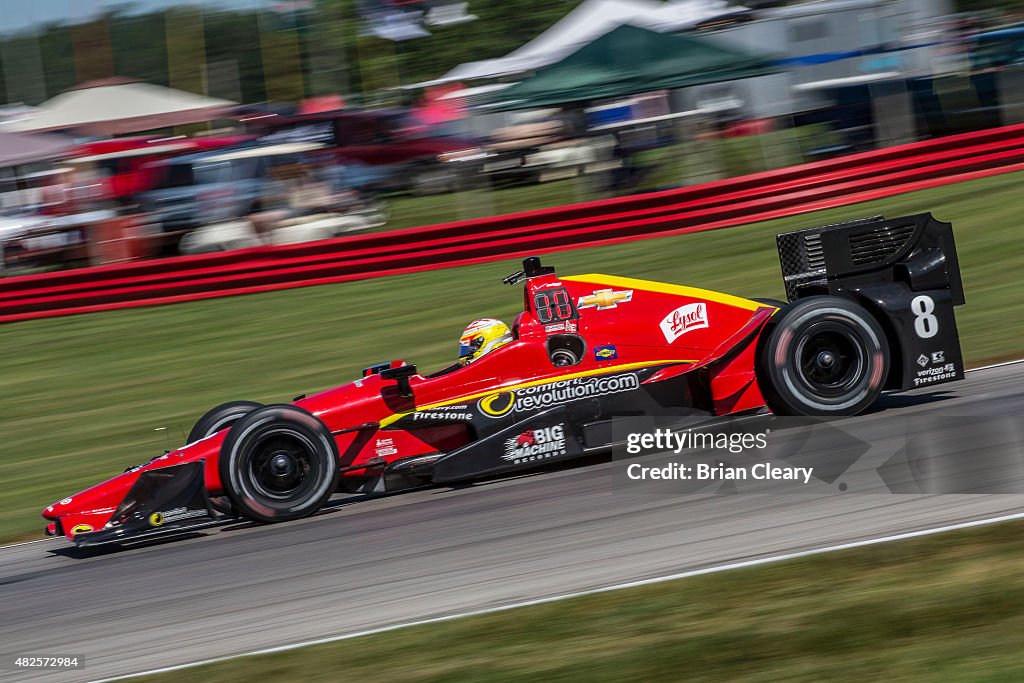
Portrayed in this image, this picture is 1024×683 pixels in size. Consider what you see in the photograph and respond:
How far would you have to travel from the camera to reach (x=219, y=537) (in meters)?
7.41

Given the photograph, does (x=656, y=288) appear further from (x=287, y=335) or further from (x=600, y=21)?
(x=600, y=21)

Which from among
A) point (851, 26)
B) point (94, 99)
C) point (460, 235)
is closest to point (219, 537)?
point (460, 235)

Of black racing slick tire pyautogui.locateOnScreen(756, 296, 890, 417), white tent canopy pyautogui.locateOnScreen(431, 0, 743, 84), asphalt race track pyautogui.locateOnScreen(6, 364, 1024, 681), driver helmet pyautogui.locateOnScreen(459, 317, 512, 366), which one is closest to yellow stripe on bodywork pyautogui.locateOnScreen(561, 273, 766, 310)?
black racing slick tire pyautogui.locateOnScreen(756, 296, 890, 417)

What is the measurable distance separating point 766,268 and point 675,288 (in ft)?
20.0

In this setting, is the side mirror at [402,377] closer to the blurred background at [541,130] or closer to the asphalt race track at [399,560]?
the asphalt race track at [399,560]

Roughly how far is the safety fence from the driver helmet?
26.2 feet

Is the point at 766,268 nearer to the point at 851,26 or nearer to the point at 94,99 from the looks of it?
the point at 851,26

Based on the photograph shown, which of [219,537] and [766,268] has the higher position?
[766,268]

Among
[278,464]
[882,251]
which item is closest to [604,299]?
[882,251]

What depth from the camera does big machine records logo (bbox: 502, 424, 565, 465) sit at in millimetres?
7289

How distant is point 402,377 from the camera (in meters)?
7.43

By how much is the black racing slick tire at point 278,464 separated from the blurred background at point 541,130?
1066cm

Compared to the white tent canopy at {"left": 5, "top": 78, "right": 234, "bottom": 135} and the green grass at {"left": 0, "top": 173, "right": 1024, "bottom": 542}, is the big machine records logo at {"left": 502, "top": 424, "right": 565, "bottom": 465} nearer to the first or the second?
the green grass at {"left": 0, "top": 173, "right": 1024, "bottom": 542}

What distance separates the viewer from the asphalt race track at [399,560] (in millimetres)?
5512
